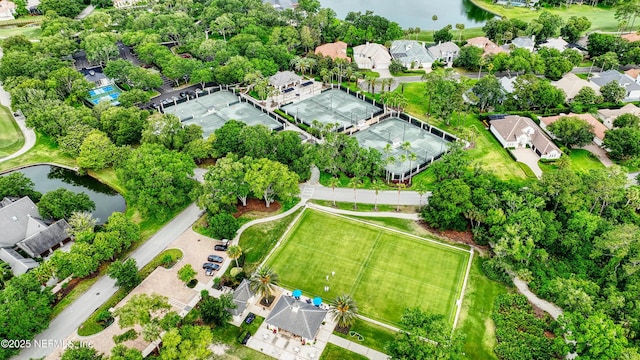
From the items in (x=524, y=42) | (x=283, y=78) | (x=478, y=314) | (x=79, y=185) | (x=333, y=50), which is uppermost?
(x=524, y=42)

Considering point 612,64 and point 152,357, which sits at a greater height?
point 612,64

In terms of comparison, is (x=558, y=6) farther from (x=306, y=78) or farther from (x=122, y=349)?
(x=122, y=349)

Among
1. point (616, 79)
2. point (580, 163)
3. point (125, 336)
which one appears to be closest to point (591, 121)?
point (580, 163)

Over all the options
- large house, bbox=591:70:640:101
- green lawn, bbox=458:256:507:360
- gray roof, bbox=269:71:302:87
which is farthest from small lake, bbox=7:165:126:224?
large house, bbox=591:70:640:101

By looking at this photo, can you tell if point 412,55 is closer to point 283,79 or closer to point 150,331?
point 283,79

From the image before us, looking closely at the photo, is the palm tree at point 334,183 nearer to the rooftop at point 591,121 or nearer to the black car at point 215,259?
the black car at point 215,259

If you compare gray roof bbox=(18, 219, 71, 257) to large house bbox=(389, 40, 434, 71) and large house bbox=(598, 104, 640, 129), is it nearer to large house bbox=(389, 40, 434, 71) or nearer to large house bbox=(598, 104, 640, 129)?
large house bbox=(389, 40, 434, 71)

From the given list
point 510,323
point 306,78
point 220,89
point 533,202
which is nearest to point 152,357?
point 510,323
